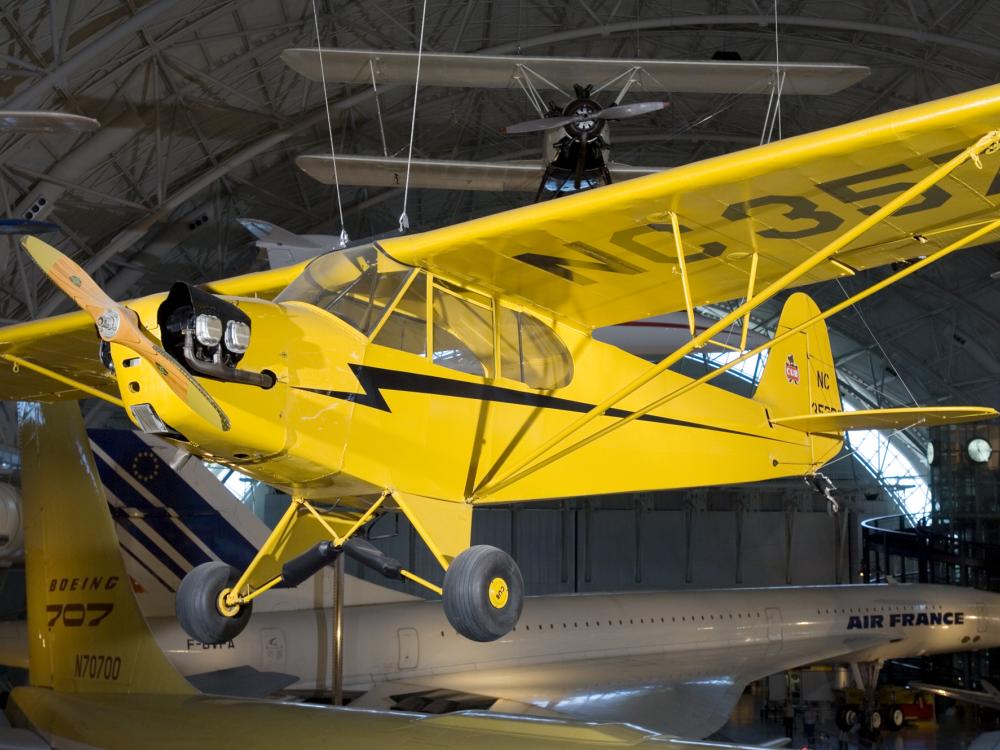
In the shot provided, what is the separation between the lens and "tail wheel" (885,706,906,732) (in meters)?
21.7

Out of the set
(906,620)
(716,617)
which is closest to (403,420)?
(716,617)

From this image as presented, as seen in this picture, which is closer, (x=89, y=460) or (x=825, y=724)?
(x=89, y=460)

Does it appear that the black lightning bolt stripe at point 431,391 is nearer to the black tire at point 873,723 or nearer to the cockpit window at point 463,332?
the cockpit window at point 463,332

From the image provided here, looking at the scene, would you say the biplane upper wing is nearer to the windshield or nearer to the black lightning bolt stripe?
the windshield

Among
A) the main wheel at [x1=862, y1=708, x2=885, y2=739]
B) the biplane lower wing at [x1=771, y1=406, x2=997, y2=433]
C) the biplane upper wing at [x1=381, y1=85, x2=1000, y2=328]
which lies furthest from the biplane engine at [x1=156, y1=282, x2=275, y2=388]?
the main wheel at [x1=862, y1=708, x2=885, y2=739]

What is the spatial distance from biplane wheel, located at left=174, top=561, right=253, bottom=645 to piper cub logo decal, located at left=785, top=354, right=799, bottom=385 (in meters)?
6.68

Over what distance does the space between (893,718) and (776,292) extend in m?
19.8

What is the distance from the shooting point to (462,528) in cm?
614

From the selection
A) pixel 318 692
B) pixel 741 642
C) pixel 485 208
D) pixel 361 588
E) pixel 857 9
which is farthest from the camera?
pixel 485 208

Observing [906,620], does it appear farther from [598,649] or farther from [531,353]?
[531,353]

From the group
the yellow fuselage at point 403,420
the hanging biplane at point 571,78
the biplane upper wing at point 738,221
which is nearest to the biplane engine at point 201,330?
the yellow fuselage at point 403,420

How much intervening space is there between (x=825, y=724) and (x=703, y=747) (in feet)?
59.4

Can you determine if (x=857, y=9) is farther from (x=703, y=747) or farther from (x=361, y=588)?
(x=703, y=747)

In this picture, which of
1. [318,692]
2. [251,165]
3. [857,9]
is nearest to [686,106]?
[857,9]
